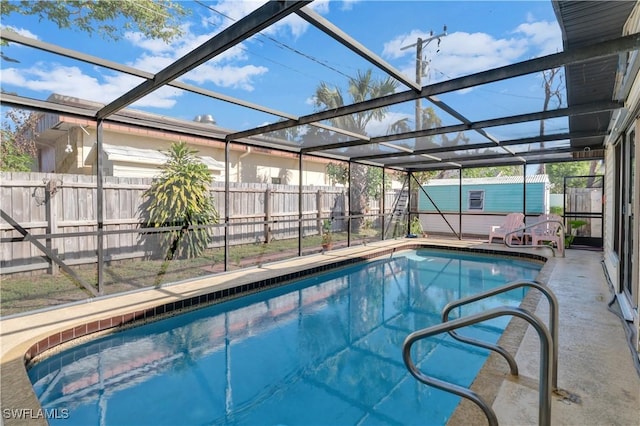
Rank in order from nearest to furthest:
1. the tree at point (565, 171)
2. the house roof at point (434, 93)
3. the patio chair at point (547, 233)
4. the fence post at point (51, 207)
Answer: the house roof at point (434, 93), the fence post at point (51, 207), the patio chair at point (547, 233), the tree at point (565, 171)

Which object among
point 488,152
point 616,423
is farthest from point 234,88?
point 488,152

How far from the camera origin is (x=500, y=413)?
2.01 metres

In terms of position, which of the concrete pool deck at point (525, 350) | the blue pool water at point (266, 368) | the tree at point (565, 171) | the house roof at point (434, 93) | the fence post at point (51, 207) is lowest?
the blue pool water at point (266, 368)

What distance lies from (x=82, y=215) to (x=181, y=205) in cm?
172

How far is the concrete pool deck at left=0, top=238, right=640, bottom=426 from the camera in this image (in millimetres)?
2035

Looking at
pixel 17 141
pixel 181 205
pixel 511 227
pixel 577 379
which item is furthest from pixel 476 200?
pixel 17 141

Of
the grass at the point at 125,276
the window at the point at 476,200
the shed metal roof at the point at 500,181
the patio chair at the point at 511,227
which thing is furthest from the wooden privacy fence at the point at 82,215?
the window at the point at 476,200

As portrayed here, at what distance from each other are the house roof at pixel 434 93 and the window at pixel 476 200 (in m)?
5.62

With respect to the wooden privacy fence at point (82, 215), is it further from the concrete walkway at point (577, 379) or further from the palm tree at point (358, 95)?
the concrete walkway at point (577, 379)

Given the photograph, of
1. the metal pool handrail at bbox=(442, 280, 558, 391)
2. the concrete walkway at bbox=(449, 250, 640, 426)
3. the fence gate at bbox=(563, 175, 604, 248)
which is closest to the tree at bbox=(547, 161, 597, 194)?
the fence gate at bbox=(563, 175, 604, 248)

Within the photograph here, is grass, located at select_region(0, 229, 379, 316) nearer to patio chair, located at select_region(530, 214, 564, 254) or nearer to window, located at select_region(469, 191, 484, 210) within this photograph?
patio chair, located at select_region(530, 214, 564, 254)

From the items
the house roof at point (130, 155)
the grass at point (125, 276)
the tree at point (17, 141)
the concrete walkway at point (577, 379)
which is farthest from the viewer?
the house roof at point (130, 155)

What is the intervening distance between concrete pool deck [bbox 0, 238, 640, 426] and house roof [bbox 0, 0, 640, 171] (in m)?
2.38

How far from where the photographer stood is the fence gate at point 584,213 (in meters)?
8.70
